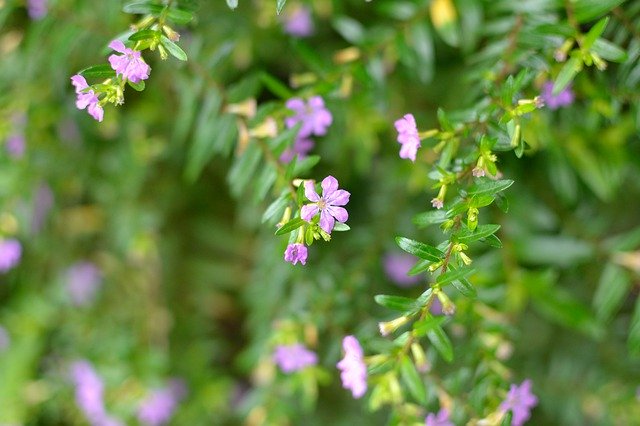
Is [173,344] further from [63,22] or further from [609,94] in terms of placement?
[609,94]

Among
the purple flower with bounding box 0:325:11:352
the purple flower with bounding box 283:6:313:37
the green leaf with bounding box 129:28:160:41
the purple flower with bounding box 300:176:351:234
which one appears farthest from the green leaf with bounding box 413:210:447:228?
the purple flower with bounding box 0:325:11:352

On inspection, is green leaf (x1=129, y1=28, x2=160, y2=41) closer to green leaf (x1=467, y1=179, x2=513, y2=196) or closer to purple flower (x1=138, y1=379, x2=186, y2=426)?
green leaf (x1=467, y1=179, x2=513, y2=196)

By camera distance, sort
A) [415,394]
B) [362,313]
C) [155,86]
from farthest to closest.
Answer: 1. [155,86]
2. [362,313]
3. [415,394]

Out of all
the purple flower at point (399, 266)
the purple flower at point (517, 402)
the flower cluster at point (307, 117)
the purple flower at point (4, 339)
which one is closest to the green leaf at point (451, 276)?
the purple flower at point (517, 402)

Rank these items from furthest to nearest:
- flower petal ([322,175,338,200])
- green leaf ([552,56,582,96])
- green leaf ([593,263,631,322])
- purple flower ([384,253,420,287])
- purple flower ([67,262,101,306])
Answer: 1. purple flower ([67,262,101,306])
2. purple flower ([384,253,420,287])
3. green leaf ([593,263,631,322])
4. green leaf ([552,56,582,96])
5. flower petal ([322,175,338,200])

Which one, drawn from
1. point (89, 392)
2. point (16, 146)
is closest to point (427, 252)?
point (16, 146)

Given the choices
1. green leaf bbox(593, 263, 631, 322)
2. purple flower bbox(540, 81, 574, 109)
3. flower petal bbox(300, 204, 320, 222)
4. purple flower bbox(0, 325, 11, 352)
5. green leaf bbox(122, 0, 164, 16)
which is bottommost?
purple flower bbox(0, 325, 11, 352)

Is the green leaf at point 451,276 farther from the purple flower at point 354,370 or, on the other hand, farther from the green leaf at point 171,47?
the green leaf at point 171,47

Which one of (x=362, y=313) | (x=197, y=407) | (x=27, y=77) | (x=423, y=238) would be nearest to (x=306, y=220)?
(x=362, y=313)
